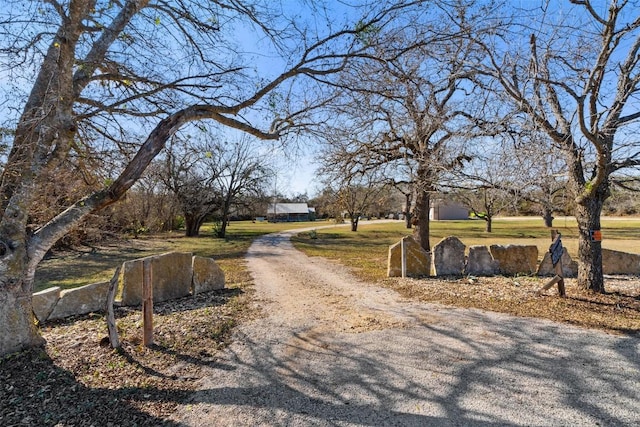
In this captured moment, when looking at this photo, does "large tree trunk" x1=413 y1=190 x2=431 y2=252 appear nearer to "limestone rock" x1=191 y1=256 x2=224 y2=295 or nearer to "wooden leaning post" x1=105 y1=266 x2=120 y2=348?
"limestone rock" x1=191 y1=256 x2=224 y2=295

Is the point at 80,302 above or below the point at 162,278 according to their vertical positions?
below

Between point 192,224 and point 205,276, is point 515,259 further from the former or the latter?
point 192,224

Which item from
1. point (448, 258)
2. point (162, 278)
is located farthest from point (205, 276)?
point (448, 258)

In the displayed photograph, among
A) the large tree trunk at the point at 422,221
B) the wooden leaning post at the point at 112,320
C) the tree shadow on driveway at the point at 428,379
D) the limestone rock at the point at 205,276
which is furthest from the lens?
the large tree trunk at the point at 422,221

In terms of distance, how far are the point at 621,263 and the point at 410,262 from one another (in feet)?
17.5

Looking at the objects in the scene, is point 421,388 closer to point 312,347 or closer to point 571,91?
point 312,347

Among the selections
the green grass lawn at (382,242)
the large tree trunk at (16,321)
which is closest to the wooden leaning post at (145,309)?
the large tree trunk at (16,321)

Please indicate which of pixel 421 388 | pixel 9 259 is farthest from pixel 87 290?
pixel 421 388

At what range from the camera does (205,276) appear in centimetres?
703

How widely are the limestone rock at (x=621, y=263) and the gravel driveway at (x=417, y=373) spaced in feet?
17.9

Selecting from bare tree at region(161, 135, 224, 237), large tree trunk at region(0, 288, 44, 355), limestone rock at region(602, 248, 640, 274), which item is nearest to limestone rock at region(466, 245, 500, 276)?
limestone rock at region(602, 248, 640, 274)

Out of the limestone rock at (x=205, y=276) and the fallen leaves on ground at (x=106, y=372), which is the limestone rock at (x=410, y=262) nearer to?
the limestone rock at (x=205, y=276)

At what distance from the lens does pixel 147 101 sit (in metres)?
5.08

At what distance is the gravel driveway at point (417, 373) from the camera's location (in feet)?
9.26
